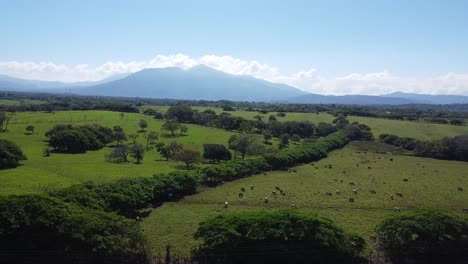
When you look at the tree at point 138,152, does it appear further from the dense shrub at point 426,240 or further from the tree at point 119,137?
the dense shrub at point 426,240

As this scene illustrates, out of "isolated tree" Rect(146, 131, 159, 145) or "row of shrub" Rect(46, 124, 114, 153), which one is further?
"isolated tree" Rect(146, 131, 159, 145)

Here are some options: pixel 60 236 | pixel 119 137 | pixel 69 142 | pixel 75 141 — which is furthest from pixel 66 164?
pixel 60 236

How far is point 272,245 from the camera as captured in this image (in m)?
31.3

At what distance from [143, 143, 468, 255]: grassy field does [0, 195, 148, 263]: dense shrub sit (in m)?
5.41

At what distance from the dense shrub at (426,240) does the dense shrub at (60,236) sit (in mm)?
20860

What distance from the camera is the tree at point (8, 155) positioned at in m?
64.9

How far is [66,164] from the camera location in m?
70.9

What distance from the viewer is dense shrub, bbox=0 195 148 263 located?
2888 cm

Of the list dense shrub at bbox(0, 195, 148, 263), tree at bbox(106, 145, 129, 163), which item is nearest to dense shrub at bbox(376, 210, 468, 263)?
dense shrub at bbox(0, 195, 148, 263)

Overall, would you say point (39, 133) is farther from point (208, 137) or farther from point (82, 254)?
point (82, 254)

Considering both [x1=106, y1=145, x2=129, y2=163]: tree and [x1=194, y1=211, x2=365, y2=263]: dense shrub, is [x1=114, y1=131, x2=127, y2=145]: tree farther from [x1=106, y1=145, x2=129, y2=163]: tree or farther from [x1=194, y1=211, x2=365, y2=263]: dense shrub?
[x1=194, y1=211, x2=365, y2=263]: dense shrub

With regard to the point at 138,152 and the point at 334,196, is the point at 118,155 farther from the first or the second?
the point at 334,196

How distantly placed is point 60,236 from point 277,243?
1737cm

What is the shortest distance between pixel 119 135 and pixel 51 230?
68906 mm
